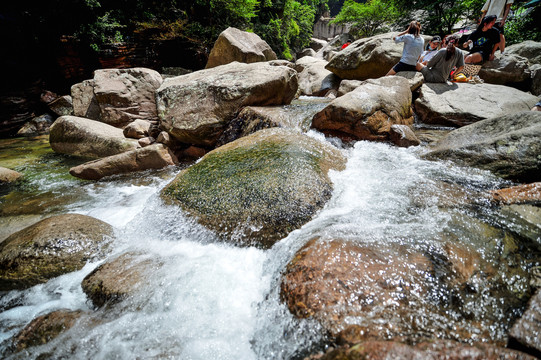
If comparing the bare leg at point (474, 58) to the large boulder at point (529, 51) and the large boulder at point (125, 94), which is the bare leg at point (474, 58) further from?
the large boulder at point (125, 94)

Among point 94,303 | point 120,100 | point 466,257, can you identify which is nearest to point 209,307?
point 94,303

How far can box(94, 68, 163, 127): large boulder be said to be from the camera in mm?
6188

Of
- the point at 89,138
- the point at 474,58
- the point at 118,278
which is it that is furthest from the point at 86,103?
the point at 474,58

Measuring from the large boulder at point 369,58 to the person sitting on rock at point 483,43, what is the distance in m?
2.07

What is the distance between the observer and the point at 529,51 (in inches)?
302

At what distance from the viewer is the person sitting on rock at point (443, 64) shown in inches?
221

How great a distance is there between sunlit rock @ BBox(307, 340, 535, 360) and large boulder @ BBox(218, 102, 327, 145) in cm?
395

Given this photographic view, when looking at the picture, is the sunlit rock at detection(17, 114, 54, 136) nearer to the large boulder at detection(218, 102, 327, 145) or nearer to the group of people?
the large boulder at detection(218, 102, 327, 145)

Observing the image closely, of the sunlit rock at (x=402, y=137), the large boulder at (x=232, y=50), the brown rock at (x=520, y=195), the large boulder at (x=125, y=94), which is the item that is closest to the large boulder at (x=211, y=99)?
the large boulder at (x=125, y=94)

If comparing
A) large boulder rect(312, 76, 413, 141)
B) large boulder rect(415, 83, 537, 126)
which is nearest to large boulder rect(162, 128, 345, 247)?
large boulder rect(312, 76, 413, 141)

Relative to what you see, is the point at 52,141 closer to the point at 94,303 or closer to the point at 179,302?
the point at 94,303

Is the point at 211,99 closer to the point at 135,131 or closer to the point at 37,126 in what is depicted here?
the point at 135,131

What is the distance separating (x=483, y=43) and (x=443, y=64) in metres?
2.50

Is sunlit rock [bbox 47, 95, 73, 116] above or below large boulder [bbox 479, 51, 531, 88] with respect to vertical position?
below
